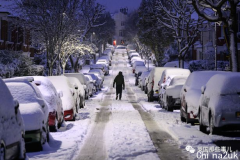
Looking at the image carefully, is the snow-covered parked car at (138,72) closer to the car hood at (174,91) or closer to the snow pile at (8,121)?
the car hood at (174,91)

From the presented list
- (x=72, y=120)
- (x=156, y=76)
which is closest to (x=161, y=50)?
(x=156, y=76)

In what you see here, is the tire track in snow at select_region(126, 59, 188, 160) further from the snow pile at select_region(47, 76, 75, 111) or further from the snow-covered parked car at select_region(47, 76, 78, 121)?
the snow pile at select_region(47, 76, 75, 111)

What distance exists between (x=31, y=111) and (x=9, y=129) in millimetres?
2951

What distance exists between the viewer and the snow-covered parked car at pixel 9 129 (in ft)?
26.2

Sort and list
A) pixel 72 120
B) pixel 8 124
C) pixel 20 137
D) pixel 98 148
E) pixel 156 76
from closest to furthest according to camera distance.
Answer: pixel 8 124 → pixel 20 137 → pixel 98 148 → pixel 72 120 → pixel 156 76

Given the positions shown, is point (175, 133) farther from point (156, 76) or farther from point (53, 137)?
point (156, 76)

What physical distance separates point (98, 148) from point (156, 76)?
17571mm

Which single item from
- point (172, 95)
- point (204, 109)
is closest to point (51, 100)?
point (204, 109)

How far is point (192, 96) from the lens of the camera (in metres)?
16.6

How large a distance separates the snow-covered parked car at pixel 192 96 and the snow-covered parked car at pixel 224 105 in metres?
2.71

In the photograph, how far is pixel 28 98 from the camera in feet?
39.4

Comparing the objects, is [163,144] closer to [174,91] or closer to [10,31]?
[174,91]

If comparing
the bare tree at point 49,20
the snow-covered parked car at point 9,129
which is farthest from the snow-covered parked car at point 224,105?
the bare tree at point 49,20

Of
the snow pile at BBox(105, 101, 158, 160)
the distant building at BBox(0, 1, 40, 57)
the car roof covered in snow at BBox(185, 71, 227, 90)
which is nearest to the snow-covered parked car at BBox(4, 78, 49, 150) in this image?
the snow pile at BBox(105, 101, 158, 160)
